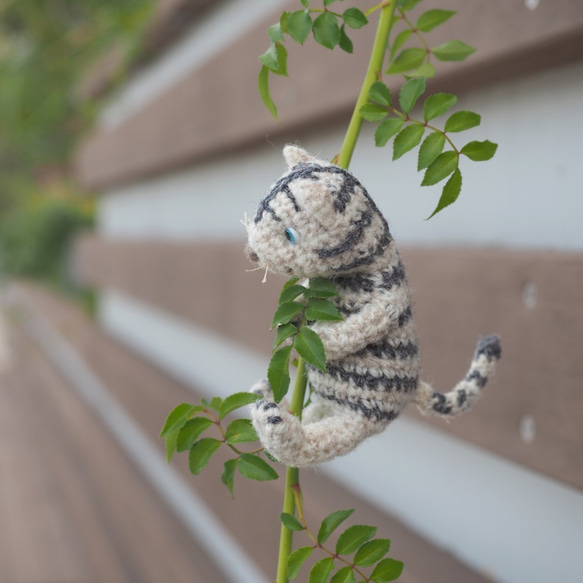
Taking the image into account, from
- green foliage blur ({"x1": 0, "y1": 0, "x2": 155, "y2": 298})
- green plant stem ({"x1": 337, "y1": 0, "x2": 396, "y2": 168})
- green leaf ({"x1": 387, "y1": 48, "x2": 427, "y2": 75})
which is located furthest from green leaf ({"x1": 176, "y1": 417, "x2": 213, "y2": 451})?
green foliage blur ({"x1": 0, "y1": 0, "x2": 155, "y2": 298})

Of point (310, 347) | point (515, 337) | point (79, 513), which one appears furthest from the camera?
point (79, 513)

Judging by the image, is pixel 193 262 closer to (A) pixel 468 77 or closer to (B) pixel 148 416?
(B) pixel 148 416

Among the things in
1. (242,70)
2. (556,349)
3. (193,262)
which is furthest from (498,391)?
(193,262)

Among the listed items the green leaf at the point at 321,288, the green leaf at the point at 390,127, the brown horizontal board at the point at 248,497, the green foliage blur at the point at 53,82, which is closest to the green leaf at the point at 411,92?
the green leaf at the point at 390,127

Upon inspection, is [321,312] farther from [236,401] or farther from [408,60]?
[408,60]

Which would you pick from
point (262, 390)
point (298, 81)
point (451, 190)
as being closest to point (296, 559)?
point (262, 390)

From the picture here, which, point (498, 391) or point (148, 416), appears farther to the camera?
point (148, 416)

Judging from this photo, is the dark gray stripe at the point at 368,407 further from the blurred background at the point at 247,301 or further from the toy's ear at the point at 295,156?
the blurred background at the point at 247,301
